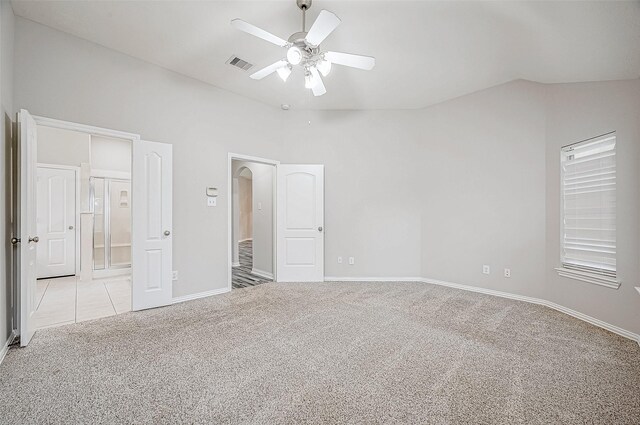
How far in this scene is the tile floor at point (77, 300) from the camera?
3350mm

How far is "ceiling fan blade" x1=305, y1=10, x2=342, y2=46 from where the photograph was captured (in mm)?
2018

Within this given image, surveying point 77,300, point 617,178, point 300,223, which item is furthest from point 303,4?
point 77,300

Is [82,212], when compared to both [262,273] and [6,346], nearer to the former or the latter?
[262,273]

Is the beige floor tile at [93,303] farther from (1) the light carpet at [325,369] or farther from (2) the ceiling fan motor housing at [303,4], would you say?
(2) the ceiling fan motor housing at [303,4]

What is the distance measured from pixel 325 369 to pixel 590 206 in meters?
3.32

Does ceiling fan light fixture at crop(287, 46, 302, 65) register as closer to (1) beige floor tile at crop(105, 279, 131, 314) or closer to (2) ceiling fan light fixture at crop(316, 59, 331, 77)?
(2) ceiling fan light fixture at crop(316, 59, 331, 77)

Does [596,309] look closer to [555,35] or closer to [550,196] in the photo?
[550,196]

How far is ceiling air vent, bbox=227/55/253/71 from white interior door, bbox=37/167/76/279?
411 cm

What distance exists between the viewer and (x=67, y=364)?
226 centimetres

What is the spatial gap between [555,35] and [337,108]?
3.03 metres

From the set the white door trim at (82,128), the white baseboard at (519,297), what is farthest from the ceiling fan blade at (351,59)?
the white baseboard at (519,297)

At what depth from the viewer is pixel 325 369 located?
218 centimetres

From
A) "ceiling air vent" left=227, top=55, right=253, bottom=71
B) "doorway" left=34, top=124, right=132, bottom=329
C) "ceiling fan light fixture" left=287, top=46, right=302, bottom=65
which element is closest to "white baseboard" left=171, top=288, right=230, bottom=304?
"doorway" left=34, top=124, right=132, bottom=329

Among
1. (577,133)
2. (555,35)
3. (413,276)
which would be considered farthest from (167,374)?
(577,133)
